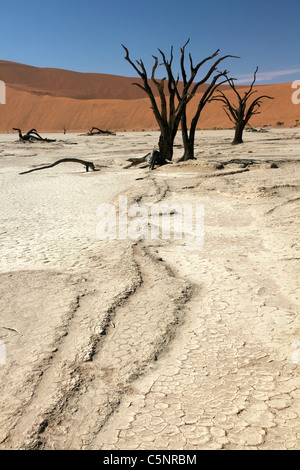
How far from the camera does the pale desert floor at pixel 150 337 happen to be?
156cm

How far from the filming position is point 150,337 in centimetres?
219

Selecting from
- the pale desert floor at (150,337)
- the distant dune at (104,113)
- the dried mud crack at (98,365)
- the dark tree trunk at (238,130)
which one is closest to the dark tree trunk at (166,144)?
the dark tree trunk at (238,130)

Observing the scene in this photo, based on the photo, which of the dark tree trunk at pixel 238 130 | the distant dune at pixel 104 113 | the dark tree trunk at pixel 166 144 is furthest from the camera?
the distant dune at pixel 104 113

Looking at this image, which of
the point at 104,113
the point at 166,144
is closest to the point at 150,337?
the point at 166,144

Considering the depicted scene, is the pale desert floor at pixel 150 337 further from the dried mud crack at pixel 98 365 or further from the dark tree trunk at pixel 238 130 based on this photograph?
the dark tree trunk at pixel 238 130

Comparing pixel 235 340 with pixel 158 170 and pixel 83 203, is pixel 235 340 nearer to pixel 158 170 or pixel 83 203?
pixel 83 203

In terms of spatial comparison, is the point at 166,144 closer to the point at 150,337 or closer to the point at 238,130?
the point at 238,130

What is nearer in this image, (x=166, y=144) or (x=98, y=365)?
(x=98, y=365)

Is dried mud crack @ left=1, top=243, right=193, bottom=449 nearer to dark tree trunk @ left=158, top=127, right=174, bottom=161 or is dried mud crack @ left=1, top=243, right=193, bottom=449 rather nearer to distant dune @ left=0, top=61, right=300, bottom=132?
dark tree trunk @ left=158, top=127, right=174, bottom=161

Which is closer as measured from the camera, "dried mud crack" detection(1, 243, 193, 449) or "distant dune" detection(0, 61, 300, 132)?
"dried mud crack" detection(1, 243, 193, 449)

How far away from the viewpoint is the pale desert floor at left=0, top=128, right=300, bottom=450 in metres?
1.56

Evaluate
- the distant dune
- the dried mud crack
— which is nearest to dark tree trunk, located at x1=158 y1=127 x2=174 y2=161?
the dried mud crack

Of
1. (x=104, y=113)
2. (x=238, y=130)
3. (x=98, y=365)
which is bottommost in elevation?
(x=98, y=365)

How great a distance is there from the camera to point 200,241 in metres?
3.78
